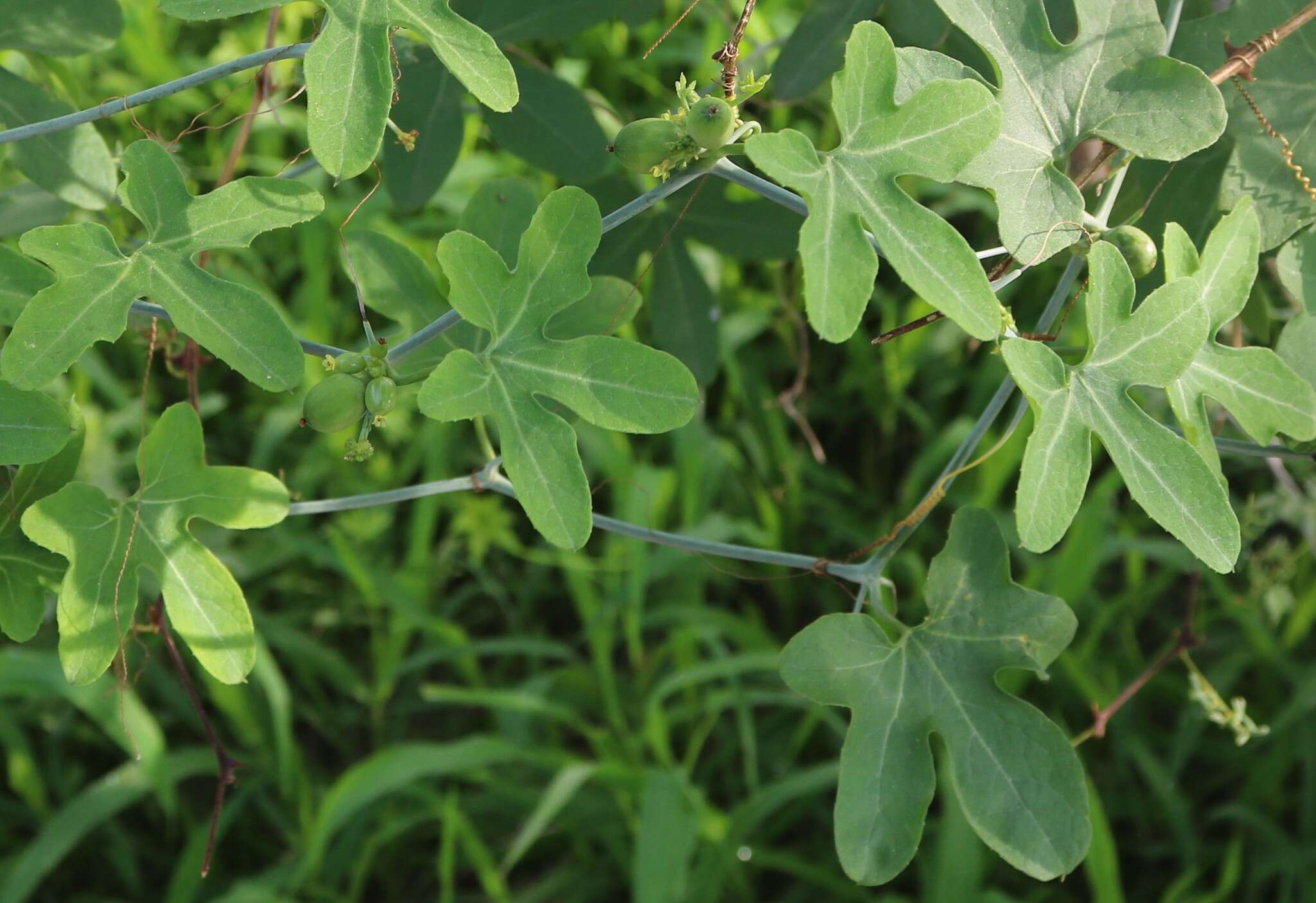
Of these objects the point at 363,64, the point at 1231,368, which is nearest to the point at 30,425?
the point at 363,64

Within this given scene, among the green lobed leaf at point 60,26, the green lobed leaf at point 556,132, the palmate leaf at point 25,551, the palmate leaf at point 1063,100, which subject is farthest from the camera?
the green lobed leaf at point 556,132

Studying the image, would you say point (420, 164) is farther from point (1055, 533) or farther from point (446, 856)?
point (446, 856)

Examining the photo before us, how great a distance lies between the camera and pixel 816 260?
0.74 m

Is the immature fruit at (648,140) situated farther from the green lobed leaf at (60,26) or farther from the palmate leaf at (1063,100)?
the green lobed leaf at (60,26)

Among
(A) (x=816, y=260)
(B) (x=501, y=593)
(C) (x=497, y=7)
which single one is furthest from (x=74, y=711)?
(A) (x=816, y=260)

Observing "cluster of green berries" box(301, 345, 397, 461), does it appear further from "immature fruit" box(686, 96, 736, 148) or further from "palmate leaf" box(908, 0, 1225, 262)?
"palmate leaf" box(908, 0, 1225, 262)

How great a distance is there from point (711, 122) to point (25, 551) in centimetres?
70

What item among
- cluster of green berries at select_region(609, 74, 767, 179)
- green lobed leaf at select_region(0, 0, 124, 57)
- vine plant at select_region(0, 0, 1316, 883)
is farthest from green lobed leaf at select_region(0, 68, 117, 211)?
cluster of green berries at select_region(609, 74, 767, 179)

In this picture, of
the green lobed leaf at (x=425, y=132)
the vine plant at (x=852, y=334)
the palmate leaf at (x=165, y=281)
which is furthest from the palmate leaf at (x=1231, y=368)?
the green lobed leaf at (x=425, y=132)

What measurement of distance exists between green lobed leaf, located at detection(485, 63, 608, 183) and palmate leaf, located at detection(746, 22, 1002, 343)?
62 centimetres

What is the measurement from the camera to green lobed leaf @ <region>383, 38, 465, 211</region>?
140 centimetres

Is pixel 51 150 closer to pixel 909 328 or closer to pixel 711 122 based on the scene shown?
pixel 711 122

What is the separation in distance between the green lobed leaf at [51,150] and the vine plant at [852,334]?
0.32 metres

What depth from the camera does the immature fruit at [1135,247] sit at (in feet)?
3.01
